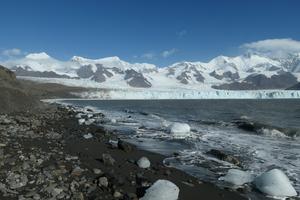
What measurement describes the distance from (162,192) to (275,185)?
4.02 m

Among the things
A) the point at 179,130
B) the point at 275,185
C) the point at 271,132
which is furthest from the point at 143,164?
the point at 271,132

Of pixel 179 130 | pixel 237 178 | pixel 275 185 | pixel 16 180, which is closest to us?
pixel 16 180

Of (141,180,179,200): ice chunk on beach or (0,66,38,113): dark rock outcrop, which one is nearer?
(141,180,179,200): ice chunk on beach

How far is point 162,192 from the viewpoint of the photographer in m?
11.1

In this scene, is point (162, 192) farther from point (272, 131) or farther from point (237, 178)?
point (272, 131)

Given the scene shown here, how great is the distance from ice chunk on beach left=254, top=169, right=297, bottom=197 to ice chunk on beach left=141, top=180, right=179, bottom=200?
10.7 ft

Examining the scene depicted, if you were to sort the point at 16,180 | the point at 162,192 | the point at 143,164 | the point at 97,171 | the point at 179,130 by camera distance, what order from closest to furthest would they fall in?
1. the point at 162,192
2. the point at 16,180
3. the point at 97,171
4. the point at 143,164
5. the point at 179,130

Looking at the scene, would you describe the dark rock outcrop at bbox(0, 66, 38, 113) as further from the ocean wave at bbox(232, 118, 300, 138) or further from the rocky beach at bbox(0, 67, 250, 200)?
the ocean wave at bbox(232, 118, 300, 138)

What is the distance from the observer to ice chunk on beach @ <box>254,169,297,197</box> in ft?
41.0

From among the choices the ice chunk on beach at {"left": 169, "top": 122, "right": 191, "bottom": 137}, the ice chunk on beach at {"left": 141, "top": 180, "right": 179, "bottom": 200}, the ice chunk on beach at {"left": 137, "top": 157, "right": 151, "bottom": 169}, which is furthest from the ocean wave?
the ice chunk on beach at {"left": 141, "top": 180, "right": 179, "bottom": 200}

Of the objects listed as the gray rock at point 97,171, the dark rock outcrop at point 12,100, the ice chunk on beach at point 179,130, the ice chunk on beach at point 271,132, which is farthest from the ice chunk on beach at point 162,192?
the dark rock outcrop at point 12,100

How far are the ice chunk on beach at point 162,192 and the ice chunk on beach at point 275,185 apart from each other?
3273mm

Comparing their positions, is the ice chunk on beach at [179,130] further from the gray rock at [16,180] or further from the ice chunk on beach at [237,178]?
the gray rock at [16,180]

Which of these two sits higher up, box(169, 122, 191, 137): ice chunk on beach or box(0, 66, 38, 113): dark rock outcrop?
box(0, 66, 38, 113): dark rock outcrop
